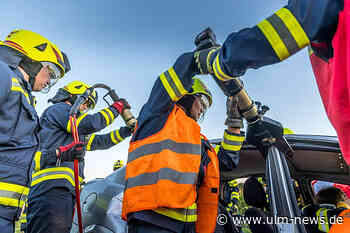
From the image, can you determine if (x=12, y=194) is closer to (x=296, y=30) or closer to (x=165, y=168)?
(x=165, y=168)

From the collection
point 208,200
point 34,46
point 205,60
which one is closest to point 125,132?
point 34,46

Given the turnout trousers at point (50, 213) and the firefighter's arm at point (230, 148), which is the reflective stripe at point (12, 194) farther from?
the firefighter's arm at point (230, 148)

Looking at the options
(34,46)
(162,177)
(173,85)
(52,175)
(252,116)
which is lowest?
(52,175)

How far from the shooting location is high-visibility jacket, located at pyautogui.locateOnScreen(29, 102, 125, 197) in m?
2.91

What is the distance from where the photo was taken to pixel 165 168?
1701 mm

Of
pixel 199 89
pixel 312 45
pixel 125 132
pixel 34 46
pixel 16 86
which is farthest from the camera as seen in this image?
pixel 125 132

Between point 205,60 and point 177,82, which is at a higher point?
point 205,60

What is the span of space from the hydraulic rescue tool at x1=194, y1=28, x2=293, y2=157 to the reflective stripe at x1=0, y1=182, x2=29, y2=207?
157cm

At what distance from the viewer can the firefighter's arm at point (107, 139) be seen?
13.9 feet

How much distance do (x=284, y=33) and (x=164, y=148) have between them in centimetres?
104

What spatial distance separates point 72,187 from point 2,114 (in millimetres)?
1456

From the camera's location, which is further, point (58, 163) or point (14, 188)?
point (58, 163)

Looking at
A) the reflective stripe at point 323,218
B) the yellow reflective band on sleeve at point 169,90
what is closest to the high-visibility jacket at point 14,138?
the yellow reflective band on sleeve at point 169,90

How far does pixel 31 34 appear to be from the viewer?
8.19 feet
